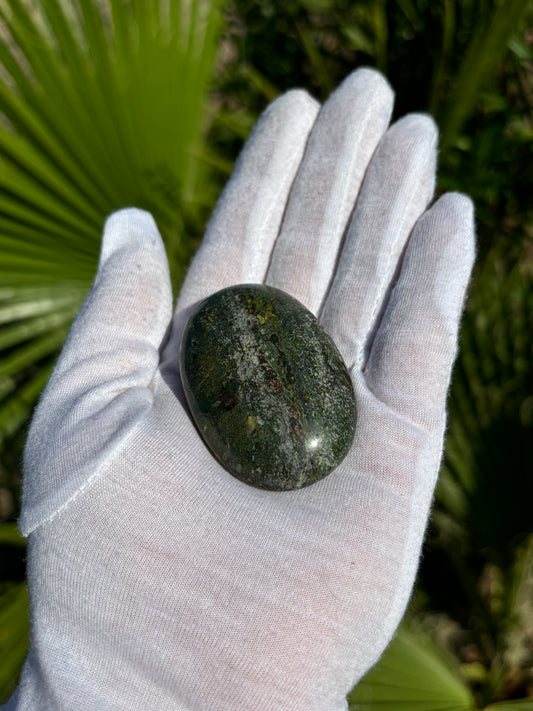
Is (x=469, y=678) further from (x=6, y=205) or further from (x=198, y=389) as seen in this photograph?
(x=6, y=205)

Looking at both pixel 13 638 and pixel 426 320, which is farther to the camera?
pixel 13 638

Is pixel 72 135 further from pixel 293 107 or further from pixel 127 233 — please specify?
pixel 293 107

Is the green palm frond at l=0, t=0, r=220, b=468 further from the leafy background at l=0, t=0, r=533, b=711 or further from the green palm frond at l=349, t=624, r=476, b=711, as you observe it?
the green palm frond at l=349, t=624, r=476, b=711

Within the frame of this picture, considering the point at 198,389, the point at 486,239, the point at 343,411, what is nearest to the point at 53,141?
the point at 198,389

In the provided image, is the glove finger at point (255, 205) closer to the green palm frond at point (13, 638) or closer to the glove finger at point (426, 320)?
the glove finger at point (426, 320)

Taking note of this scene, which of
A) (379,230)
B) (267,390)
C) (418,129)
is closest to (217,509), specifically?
(267,390)

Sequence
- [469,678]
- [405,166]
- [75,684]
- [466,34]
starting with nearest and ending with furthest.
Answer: [75,684] < [405,166] < [466,34] < [469,678]
